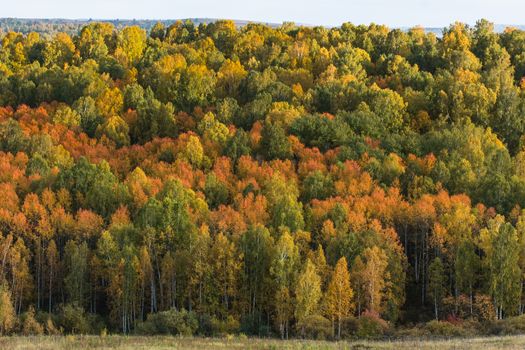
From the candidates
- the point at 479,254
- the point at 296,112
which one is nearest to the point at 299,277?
the point at 479,254

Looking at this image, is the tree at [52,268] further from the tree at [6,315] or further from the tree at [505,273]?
the tree at [505,273]

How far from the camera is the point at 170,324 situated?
226ft

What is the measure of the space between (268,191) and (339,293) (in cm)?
2444

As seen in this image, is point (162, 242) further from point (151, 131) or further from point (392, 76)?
point (392, 76)

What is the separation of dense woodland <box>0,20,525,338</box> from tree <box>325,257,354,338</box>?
0.67 ft

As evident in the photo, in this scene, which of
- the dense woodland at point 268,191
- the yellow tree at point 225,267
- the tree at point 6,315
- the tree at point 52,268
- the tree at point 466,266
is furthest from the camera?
the tree at point 52,268

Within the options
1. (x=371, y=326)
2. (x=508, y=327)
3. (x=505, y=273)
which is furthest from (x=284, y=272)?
(x=508, y=327)

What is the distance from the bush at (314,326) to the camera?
227ft

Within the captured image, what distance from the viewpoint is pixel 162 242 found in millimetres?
82125

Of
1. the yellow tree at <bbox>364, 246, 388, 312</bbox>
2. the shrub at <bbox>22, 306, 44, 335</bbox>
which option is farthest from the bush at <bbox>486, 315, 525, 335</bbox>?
the shrub at <bbox>22, 306, 44, 335</bbox>

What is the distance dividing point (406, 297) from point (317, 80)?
67575 mm

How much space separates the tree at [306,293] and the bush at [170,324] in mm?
10400

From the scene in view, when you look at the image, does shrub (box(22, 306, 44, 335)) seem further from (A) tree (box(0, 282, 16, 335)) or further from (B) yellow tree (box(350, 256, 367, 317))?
(B) yellow tree (box(350, 256, 367, 317))

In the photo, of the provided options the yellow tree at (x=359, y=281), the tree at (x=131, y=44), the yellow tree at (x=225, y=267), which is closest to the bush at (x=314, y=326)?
the yellow tree at (x=359, y=281)
